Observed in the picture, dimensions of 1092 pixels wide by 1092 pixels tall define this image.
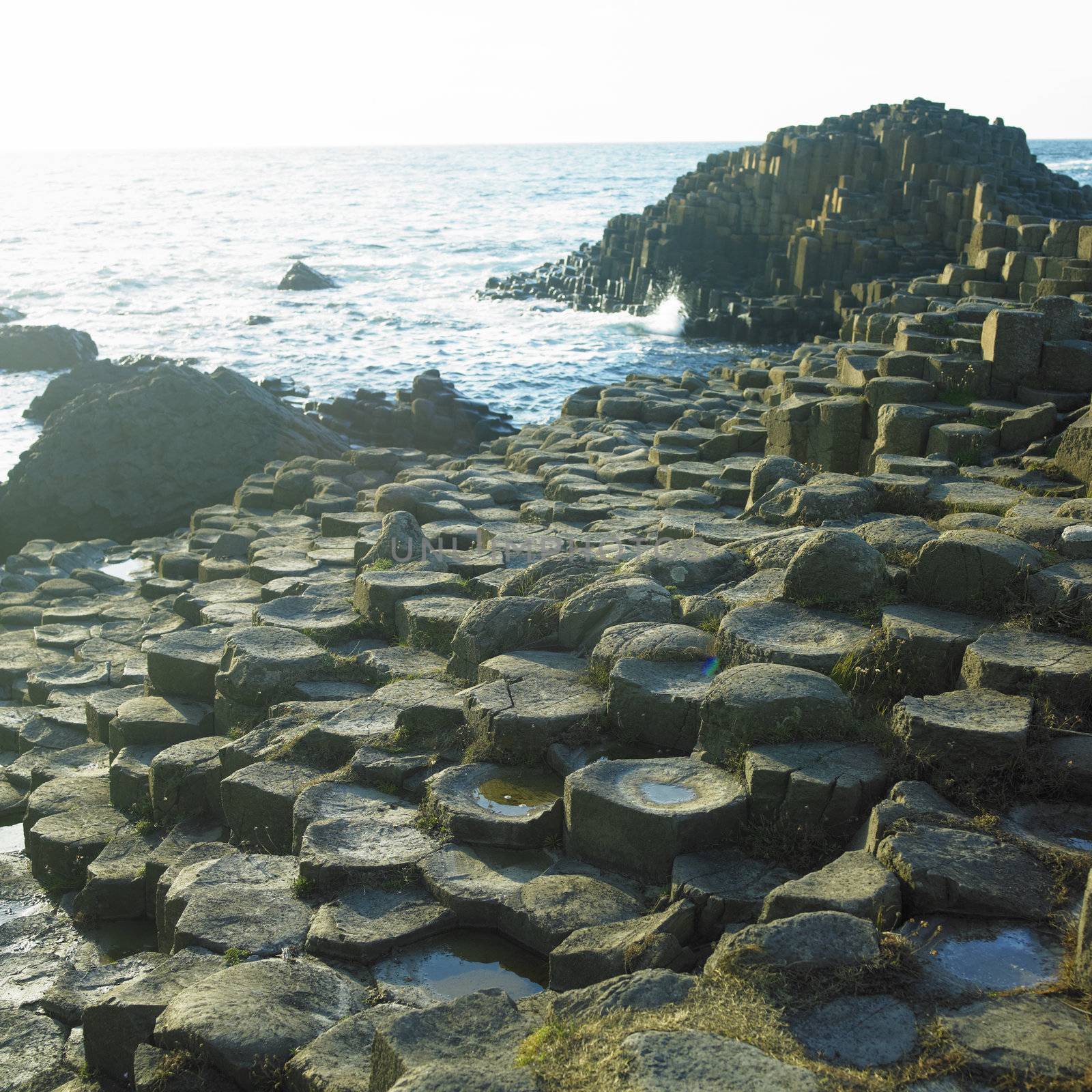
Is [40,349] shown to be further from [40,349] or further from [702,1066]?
[702,1066]

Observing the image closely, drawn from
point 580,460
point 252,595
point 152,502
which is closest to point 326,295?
point 152,502

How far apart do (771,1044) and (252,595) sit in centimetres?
672

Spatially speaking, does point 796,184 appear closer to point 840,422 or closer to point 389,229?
point 840,422

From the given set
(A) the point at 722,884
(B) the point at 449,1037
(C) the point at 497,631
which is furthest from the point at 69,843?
(A) the point at 722,884

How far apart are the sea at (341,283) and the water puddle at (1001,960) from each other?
16.1 m

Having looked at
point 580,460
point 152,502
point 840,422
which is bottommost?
point 152,502

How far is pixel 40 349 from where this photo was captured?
1059 inches

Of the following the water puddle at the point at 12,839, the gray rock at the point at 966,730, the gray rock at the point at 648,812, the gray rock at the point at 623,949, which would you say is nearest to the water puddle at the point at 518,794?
the gray rock at the point at 648,812

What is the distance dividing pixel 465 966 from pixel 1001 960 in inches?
74.3

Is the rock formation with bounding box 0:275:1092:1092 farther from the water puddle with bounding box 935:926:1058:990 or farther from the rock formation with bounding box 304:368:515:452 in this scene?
the rock formation with bounding box 304:368:515:452

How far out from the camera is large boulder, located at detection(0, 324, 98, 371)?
26594 millimetres

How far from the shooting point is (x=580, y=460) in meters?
12.3

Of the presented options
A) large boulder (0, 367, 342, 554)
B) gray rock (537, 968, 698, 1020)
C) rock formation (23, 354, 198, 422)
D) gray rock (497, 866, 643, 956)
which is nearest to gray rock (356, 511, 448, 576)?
gray rock (497, 866, 643, 956)

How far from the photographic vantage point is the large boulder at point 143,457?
14.1m
